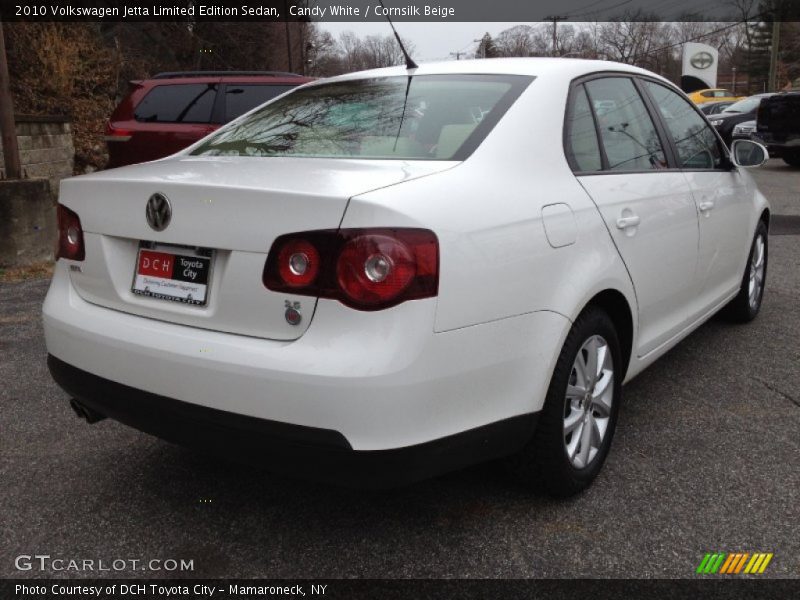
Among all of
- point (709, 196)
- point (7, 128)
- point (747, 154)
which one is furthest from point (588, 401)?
point (7, 128)

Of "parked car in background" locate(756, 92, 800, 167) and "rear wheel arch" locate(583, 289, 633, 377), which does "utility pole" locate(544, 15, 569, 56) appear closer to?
"parked car in background" locate(756, 92, 800, 167)

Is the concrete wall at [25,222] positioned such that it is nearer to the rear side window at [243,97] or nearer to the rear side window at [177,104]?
the rear side window at [177,104]

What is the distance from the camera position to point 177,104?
24.5ft

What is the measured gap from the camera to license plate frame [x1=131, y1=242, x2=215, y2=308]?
2229 millimetres

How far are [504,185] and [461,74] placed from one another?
886mm

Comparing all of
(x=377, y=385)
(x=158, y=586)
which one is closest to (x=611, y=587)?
(x=377, y=385)

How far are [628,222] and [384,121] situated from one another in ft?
3.26

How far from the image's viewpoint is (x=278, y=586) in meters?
2.24

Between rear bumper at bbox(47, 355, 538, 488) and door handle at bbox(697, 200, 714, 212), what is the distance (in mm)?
1733

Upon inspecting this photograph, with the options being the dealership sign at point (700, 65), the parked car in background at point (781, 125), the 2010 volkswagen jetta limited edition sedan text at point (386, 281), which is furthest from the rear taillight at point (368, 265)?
the dealership sign at point (700, 65)

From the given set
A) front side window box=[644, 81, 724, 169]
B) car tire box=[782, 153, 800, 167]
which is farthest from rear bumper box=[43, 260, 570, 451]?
car tire box=[782, 153, 800, 167]

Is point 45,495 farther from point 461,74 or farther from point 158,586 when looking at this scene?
point 461,74

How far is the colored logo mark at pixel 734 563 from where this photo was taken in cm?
227

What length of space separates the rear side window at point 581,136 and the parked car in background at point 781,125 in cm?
1573
